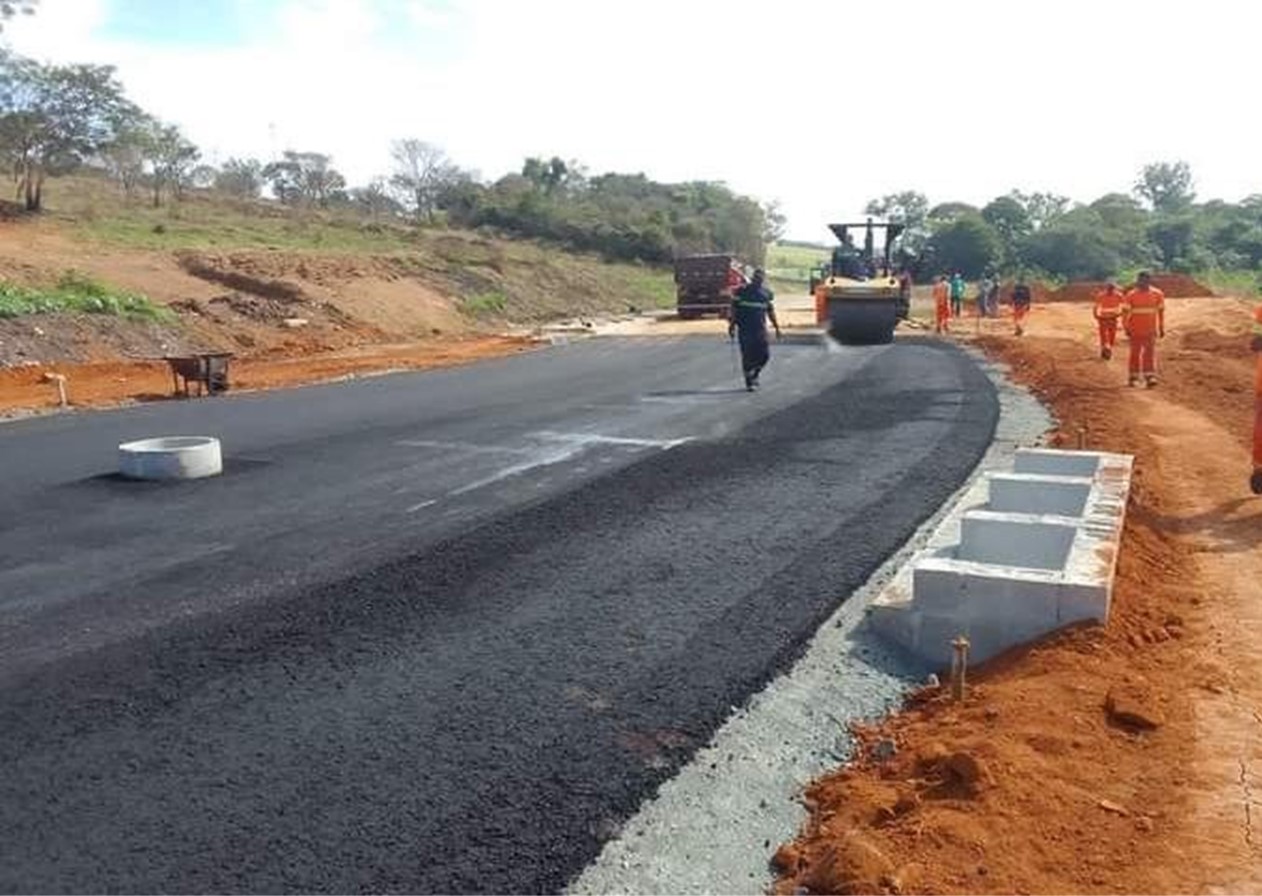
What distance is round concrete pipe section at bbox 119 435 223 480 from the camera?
909 centimetres

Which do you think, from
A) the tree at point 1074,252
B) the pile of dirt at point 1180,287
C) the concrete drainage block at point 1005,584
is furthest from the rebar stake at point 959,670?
the tree at point 1074,252

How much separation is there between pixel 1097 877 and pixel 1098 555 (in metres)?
2.68

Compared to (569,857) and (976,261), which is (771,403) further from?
(976,261)

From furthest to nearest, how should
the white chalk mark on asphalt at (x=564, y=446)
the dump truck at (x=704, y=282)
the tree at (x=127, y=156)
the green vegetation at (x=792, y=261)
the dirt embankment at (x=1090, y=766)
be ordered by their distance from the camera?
the green vegetation at (x=792, y=261) < the tree at (x=127, y=156) < the dump truck at (x=704, y=282) < the white chalk mark on asphalt at (x=564, y=446) < the dirt embankment at (x=1090, y=766)

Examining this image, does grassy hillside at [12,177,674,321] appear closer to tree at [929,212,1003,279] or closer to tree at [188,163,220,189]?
Result: tree at [188,163,220,189]

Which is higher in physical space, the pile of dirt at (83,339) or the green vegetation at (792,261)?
the green vegetation at (792,261)

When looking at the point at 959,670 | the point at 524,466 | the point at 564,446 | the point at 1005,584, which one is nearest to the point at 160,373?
the point at 564,446

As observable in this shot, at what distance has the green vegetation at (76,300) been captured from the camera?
19.8 meters

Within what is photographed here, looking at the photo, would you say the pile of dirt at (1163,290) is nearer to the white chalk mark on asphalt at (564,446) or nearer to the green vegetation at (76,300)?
the green vegetation at (76,300)

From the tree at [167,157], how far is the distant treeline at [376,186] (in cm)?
7

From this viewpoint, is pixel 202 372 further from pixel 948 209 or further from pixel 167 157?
pixel 948 209

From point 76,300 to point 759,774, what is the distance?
2045 cm

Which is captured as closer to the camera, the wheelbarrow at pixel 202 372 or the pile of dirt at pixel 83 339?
the wheelbarrow at pixel 202 372

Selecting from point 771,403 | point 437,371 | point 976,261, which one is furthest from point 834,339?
point 976,261
